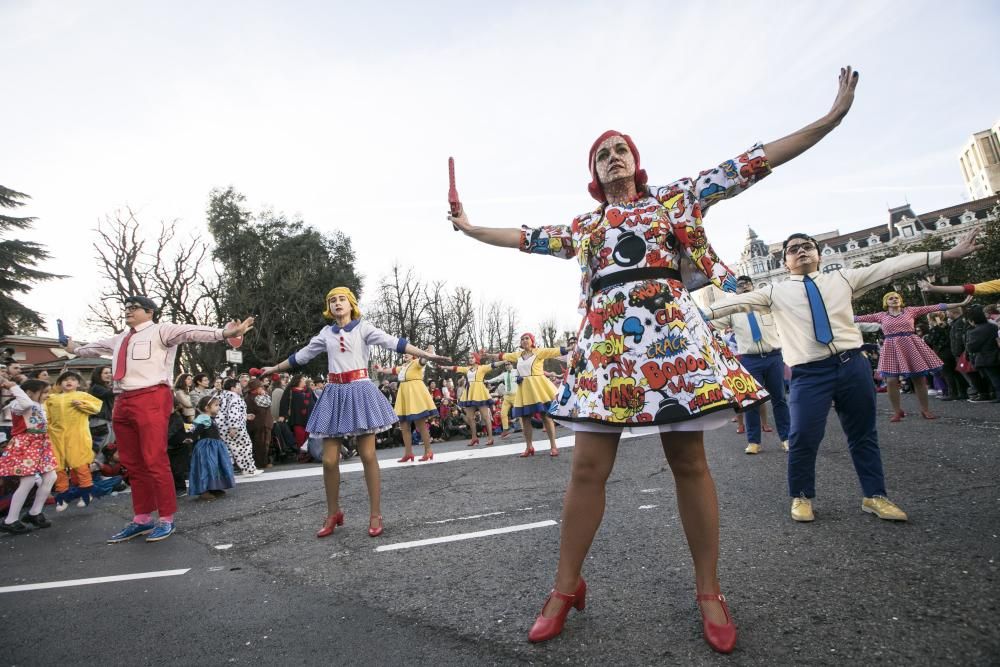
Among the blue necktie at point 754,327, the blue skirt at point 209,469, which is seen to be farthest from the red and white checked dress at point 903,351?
the blue skirt at point 209,469

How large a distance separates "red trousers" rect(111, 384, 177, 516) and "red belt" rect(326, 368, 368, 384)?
1.73 m

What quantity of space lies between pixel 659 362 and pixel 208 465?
22.0ft

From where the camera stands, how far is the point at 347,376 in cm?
466

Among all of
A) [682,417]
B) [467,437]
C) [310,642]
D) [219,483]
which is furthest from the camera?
[467,437]

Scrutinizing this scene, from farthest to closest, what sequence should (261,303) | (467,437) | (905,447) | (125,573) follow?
(261,303), (467,437), (905,447), (125,573)

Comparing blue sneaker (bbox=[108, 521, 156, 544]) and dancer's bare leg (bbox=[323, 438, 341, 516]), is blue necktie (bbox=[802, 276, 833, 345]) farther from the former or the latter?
blue sneaker (bbox=[108, 521, 156, 544])

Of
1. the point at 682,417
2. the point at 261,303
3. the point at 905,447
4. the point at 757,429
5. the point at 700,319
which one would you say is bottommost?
the point at 905,447

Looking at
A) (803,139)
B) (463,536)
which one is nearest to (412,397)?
(463,536)

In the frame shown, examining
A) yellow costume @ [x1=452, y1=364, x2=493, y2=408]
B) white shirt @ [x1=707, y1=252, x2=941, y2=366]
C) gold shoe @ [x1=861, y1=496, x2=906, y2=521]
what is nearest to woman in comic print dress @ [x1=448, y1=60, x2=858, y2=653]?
white shirt @ [x1=707, y1=252, x2=941, y2=366]

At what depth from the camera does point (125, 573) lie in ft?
12.2

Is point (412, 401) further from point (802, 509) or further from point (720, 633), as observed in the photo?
point (720, 633)

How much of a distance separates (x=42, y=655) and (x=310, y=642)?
1.32 metres

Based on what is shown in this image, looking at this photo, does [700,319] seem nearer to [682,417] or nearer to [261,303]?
[682,417]

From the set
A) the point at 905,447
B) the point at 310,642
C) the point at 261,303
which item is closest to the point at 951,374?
the point at 905,447
